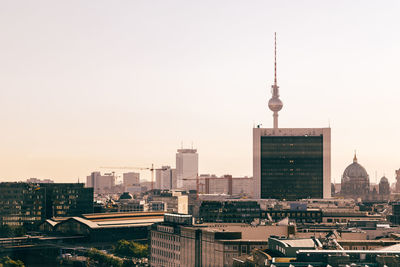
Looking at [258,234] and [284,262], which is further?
[258,234]

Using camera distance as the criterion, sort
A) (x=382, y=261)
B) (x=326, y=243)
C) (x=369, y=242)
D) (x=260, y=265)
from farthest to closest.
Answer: (x=369, y=242) → (x=326, y=243) → (x=260, y=265) → (x=382, y=261)

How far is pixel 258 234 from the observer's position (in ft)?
607

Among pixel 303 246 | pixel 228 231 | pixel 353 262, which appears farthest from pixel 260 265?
pixel 228 231

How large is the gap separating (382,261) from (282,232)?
64447mm

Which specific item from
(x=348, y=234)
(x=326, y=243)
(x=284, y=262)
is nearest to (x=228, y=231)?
(x=348, y=234)

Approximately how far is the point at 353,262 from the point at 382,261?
12.1 ft

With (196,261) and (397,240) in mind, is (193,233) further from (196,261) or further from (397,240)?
(397,240)

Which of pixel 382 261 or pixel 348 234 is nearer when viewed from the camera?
pixel 382 261

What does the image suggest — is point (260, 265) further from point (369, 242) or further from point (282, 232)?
point (282, 232)

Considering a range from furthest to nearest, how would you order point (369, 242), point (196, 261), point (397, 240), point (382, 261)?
point (196, 261) < point (397, 240) < point (369, 242) < point (382, 261)

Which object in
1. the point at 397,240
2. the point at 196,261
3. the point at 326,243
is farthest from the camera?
the point at 196,261

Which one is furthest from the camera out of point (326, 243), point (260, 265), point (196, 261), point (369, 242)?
point (196, 261)

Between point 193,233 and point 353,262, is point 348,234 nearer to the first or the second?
point 193,233

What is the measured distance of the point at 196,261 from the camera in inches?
7692
